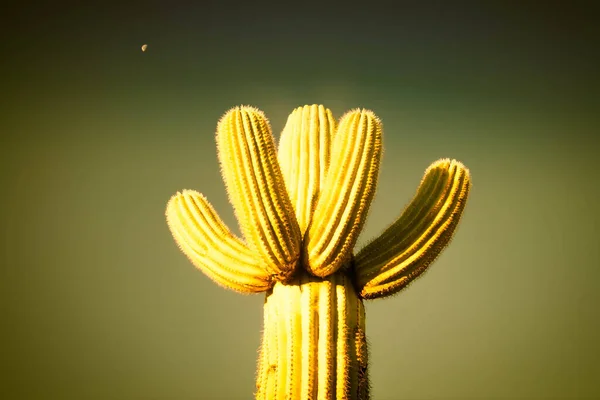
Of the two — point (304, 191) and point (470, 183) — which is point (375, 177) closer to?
point (304, 191)

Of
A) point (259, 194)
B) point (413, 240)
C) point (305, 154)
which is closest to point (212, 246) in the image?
point (259, 194)

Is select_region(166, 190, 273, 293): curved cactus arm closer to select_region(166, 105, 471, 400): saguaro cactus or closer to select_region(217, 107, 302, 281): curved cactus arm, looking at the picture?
select_region(166, 105, 471, 400): saguaro cactus

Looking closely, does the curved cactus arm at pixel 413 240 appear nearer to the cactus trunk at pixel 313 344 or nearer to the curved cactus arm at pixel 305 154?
the cactus trunk at pixel 313 344

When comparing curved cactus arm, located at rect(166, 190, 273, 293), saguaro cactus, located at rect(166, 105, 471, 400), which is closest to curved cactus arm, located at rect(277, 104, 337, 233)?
saguaro cactus, located at rect(166, 105, 471, 400)

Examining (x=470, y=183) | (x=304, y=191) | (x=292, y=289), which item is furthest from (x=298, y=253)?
(x=470, y=183)

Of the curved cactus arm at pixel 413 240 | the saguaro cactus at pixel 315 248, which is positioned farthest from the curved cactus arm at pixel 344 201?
the curved cactus arm at pixel 413 240

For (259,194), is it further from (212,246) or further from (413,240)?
(413,240)
